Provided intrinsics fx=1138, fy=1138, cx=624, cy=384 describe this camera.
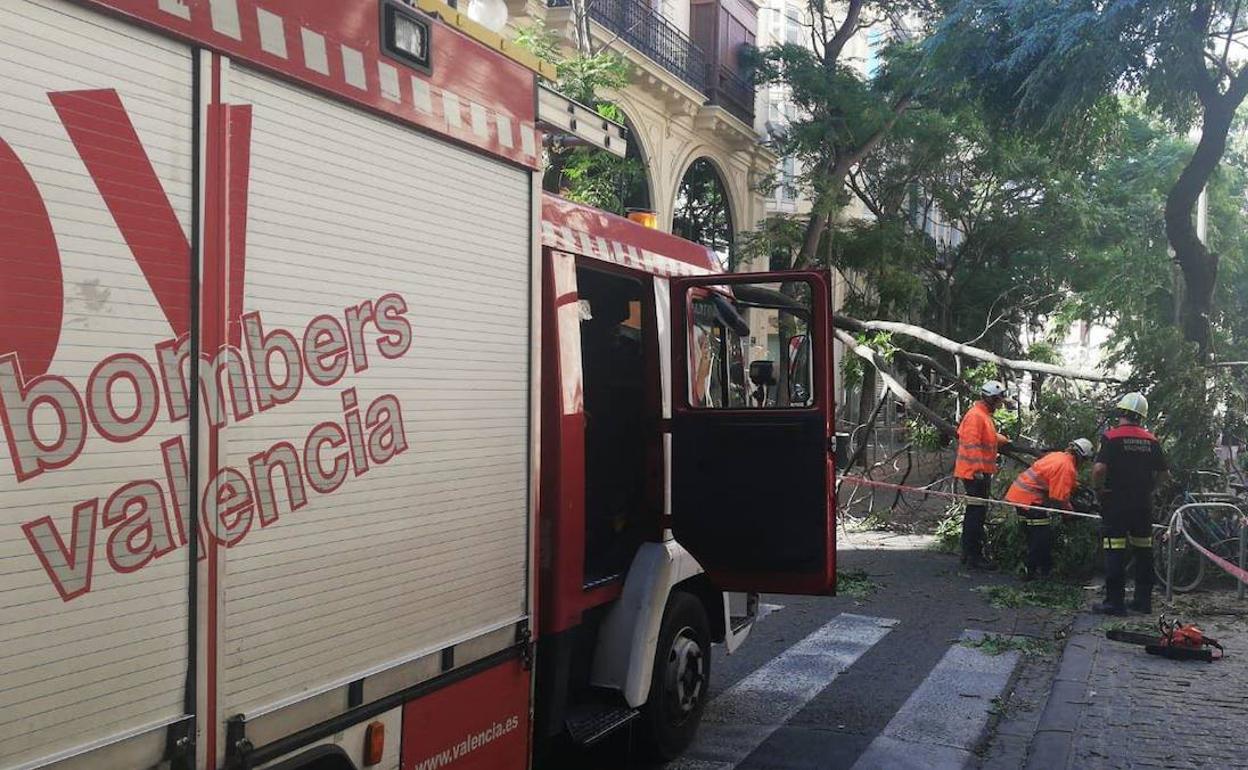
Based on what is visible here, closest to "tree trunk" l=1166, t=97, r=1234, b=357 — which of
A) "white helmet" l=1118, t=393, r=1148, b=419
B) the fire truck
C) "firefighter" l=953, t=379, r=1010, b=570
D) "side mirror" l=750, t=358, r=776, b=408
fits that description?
"firefighter" l=953, t=379, r=1010, b=570

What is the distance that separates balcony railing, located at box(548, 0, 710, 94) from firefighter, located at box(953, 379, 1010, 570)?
778 centimetres

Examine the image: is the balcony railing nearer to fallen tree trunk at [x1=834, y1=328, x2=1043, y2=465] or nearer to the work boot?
fallen tree trunk at [x1=834, y1=328, x2=1043, y2=465]

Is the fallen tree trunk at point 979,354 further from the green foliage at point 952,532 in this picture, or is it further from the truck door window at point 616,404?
the truck door window at point 616,404

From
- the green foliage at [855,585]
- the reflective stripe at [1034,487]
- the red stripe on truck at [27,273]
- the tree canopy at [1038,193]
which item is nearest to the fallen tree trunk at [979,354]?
the tree canopy at [1038,193]

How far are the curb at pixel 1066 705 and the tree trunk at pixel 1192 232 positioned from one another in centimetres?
420

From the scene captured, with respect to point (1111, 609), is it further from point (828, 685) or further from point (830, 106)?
point (830, 106)

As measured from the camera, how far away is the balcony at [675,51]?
17453 mm

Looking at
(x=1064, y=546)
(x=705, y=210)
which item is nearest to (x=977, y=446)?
(x=1064, y=546)

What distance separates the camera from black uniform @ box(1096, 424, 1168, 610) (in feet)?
29.4

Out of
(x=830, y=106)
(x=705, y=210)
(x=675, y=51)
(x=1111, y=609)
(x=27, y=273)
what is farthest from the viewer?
(x=705, y=210)

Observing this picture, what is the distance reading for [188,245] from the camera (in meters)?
2.61

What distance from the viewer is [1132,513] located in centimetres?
904

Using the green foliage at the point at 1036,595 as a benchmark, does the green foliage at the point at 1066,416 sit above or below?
above

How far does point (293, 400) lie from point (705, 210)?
67.8 feet
